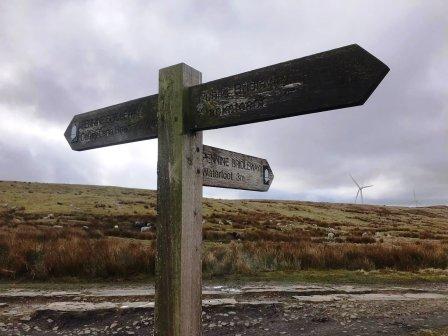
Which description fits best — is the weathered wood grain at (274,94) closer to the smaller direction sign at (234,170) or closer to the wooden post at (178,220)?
the wooden post at (178,220)

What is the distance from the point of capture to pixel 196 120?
135 inches

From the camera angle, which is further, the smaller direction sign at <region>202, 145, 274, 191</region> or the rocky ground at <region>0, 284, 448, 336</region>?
the rocky ground at <region>0, 284, 448, 336</region>

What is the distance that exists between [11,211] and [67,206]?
5.21 m

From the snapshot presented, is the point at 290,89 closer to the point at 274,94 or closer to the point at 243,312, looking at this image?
the point at 274,94

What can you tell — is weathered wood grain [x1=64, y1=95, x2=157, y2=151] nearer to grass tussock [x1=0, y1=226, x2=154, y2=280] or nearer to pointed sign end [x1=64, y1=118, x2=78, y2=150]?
pointed sign end [x1=64, y1=118, x2=78, y2=150]

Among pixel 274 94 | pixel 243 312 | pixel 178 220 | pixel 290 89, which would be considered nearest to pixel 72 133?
pixel 178 220

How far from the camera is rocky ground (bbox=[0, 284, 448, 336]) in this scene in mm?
7602

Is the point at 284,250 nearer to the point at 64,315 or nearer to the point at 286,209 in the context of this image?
the point at 64,315

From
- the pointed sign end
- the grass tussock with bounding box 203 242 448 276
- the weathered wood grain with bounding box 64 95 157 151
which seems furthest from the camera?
the grass tussock with bounding box 203 242 448 276

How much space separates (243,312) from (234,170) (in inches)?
209

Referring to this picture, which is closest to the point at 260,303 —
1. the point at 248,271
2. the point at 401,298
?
the point at 401,298

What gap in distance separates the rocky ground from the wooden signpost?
14.7 feet

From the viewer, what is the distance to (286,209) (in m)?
59.2

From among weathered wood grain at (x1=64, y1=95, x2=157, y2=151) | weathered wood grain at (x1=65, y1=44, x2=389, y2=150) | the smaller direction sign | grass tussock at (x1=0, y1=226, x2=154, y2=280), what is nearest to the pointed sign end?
weathered wood grain at (x1=64, y1=95, x2=157, y2=151)
